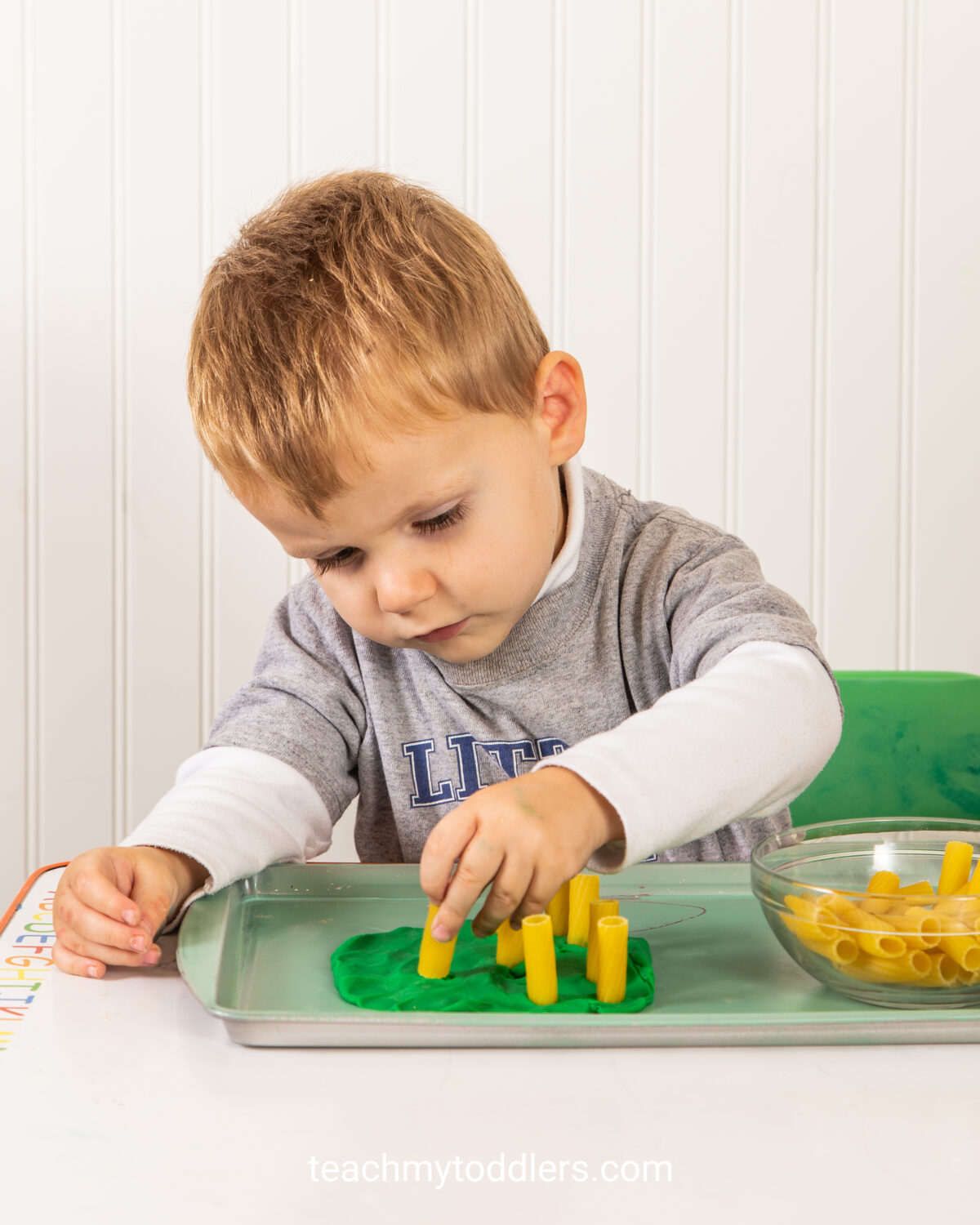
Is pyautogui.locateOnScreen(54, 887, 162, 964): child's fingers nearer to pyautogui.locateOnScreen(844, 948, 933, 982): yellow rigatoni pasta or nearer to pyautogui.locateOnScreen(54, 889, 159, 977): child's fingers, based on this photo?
pyautogui.locateOnScreen(54, 889, 159, 977): child's fingers

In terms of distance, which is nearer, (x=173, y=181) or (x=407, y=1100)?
(x=407, y=1100)

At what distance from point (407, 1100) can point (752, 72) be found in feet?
4.45

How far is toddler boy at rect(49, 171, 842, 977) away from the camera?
54cm

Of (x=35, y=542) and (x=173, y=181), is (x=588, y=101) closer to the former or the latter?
(x=173, y=181)

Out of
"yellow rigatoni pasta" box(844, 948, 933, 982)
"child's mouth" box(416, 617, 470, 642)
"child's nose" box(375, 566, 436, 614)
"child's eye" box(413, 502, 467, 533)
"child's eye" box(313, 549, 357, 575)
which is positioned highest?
"child's eye" box(413, 502, 467, 533)

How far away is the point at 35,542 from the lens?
143cm

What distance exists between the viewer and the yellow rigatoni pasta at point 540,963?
1.50 feet

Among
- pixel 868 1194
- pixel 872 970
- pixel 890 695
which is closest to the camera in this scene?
pixel 868 1194

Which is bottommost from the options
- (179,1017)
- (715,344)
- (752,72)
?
(179,1017)

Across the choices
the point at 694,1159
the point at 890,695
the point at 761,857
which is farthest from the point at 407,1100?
the point at 890,695

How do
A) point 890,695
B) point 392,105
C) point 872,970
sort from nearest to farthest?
point 872,970
point 890,695
point 392,105

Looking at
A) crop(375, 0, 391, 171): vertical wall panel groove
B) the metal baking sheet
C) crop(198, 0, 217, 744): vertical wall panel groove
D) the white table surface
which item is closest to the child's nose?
the metal baking sheet

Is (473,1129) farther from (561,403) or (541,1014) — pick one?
(561,403)

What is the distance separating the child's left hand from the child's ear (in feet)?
0.94
